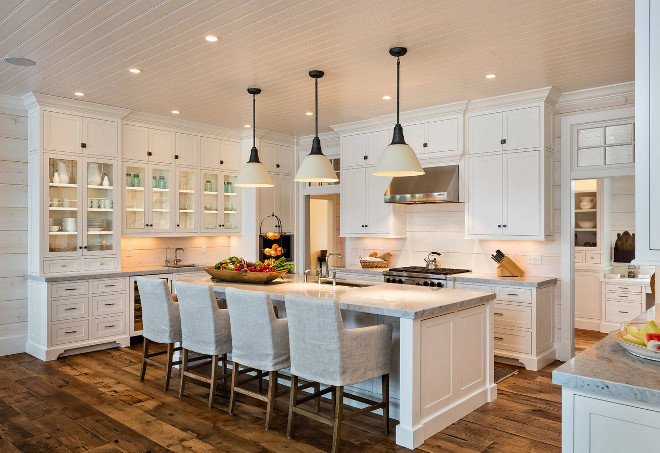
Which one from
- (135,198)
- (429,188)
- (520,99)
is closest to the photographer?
(520,99)

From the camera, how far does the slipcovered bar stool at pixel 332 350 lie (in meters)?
3.07

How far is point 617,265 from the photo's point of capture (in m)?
6.72

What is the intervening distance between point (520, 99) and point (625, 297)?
3134 mm

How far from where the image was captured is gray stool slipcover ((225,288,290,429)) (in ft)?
11.4

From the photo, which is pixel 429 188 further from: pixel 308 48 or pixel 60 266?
pixel 60 266

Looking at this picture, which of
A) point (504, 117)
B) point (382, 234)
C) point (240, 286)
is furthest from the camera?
point (382, 234)

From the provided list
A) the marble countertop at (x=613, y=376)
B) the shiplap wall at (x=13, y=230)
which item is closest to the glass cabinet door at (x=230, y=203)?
the shiplap wall at (x=13, y=230)

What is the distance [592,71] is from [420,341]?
2945 mm

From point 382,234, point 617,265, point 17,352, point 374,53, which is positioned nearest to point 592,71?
point 374,53

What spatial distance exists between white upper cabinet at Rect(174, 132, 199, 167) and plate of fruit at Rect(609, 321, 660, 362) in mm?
5553

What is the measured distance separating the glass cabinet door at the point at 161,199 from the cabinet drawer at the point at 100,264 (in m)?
0.64

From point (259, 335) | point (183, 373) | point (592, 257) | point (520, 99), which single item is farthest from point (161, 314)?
Answer: point (592, 257)

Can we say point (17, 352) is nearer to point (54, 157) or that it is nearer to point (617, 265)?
point (54, 157)

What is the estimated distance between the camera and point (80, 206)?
219 inches
